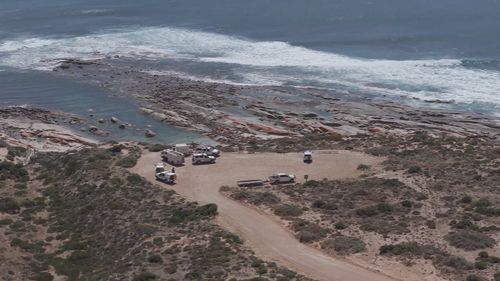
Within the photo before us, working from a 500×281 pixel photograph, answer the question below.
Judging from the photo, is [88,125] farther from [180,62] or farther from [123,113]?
[180,62]

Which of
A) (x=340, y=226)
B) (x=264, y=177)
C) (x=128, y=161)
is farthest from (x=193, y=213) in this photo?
(x=128, y=161)

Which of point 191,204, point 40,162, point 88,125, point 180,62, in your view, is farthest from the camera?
point 180,62

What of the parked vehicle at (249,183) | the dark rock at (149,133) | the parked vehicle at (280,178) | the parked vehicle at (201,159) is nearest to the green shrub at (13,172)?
the parked vehicle at (201,159)

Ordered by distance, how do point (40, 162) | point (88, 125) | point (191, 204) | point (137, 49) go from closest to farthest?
point (191, 204) < point (40, 162) < point (88, 125) < point (137, 49)

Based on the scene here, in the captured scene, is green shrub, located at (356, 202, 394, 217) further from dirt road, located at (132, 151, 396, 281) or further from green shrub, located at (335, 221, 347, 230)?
dirt road, located at (132, 151, 396, 281)

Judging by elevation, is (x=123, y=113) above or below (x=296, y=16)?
below

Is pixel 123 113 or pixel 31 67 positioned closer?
pixel 123 113

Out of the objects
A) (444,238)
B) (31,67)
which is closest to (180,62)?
(31,67)

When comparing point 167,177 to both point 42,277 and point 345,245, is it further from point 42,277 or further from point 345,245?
point 345,245
